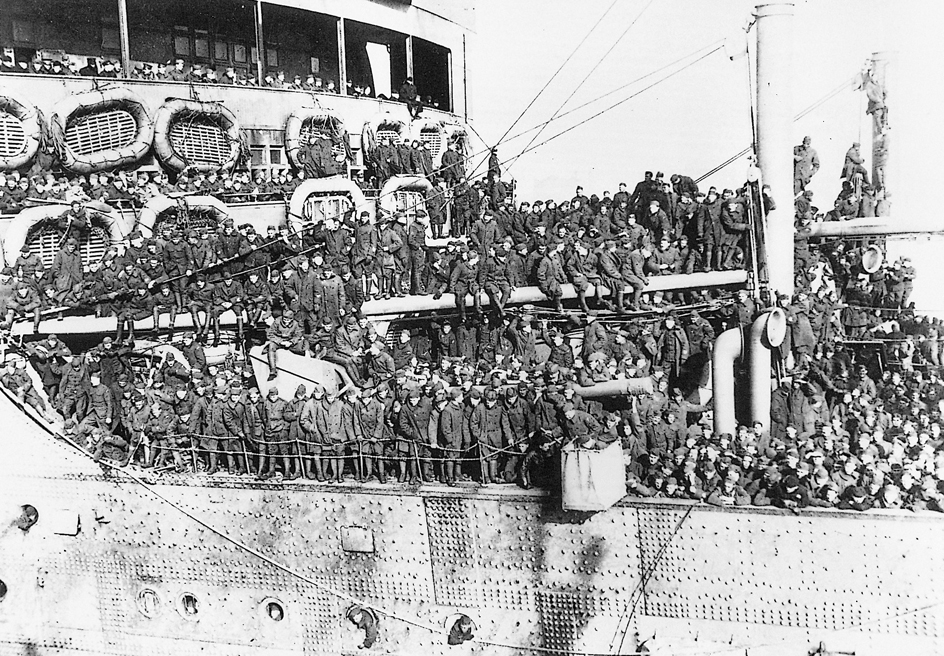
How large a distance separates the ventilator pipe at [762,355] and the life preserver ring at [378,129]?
332 inches

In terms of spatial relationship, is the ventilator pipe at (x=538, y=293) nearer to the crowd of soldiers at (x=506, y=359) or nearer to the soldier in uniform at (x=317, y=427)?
the crowd of soldiers at (x=506, y=359)

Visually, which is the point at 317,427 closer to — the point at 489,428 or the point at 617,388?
the point at 489,428

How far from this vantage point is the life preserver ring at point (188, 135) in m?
14.1

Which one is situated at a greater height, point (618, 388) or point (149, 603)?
point (618, 388)

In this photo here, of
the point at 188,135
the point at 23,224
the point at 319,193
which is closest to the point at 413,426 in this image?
the point at 319,193

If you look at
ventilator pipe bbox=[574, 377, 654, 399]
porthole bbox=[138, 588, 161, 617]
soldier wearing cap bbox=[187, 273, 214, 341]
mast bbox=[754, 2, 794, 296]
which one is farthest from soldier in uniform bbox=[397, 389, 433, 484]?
mast bbox=[754, 2, 794, 296]

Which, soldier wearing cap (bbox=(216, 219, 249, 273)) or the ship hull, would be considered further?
soldier wearing cap (bbox=(216, 219, 249, 273))

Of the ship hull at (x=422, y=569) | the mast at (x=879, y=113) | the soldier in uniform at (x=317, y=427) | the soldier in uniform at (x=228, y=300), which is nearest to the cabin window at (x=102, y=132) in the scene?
the soldier in uniform at (x=228, y=300)

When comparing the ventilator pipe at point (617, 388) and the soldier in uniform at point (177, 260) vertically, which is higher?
the soldier in uniform at point (177, 260)

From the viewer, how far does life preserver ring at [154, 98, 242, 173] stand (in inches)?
555

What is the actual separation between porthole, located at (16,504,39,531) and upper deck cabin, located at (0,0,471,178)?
6.08m

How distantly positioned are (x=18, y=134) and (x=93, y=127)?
1.08m

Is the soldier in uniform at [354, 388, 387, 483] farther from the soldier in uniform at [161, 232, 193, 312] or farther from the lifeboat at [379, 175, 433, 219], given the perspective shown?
the lifeboat at [379, 175, 433, 219]

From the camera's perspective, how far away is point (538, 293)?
12.0 metres
